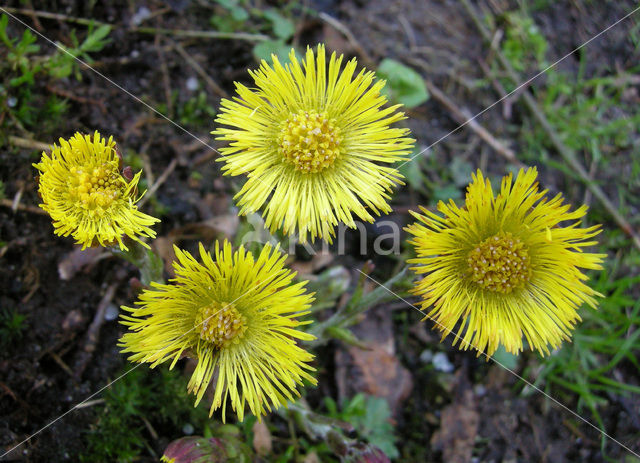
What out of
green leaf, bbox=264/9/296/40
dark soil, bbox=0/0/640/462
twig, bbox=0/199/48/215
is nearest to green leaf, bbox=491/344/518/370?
dark soil, bbox=0/0/640/462

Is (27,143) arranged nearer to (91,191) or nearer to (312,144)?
(91,191)

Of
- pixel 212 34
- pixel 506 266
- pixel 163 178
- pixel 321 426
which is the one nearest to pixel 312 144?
pixel 506 266

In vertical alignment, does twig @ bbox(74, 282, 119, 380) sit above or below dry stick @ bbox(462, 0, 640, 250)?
below

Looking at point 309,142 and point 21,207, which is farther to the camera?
point 21,207

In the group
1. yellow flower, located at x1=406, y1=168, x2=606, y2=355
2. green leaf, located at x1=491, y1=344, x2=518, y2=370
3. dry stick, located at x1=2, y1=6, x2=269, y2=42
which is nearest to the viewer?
yellow flower, located at x1=406, y1=168, x2=606, y2=355

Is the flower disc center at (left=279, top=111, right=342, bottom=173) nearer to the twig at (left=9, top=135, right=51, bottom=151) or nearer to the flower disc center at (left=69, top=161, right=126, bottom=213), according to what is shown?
the flower disc center at (left=69, top=161, right=126, bottom=213)

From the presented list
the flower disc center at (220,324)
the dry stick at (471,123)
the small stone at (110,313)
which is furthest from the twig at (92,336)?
the dry stick at (471,123)

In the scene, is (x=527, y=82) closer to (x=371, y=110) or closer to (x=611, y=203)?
(x=611, y=203)
